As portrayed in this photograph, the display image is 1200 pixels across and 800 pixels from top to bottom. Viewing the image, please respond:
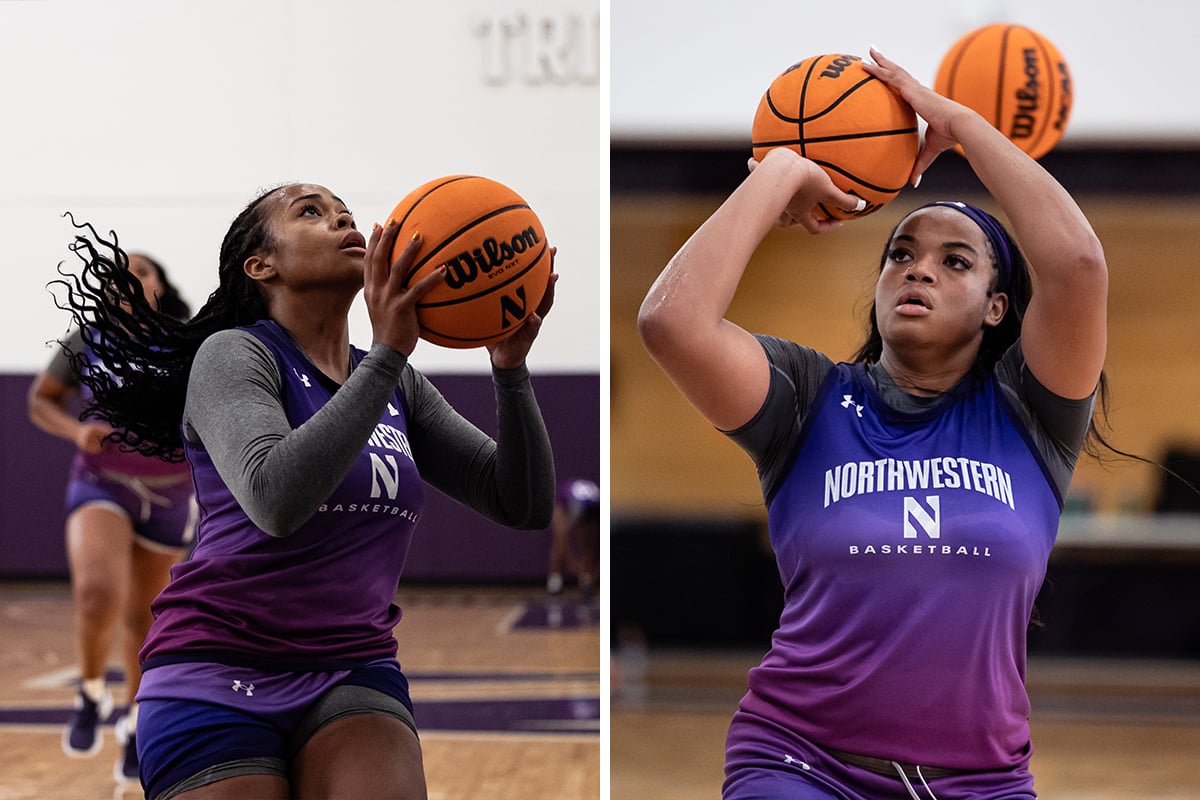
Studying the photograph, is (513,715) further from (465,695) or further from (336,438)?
(336,438)

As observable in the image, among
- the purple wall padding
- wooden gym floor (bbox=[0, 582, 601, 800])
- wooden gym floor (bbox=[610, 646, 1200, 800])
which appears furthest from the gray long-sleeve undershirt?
the purple wall padding

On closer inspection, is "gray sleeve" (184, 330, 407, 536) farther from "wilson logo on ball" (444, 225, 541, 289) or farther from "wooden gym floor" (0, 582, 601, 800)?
"wooden gym floor" (0, 582, 601, 800)

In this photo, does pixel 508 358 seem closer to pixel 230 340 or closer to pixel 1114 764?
pixel 230 340

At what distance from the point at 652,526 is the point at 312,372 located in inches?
223

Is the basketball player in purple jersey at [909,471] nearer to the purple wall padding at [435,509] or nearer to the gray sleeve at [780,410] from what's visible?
the gray sleeve at [780,410]

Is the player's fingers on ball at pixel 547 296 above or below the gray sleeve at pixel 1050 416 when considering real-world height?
above

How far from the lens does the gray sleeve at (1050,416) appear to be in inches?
75.6

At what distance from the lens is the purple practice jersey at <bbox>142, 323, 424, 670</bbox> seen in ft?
6.29

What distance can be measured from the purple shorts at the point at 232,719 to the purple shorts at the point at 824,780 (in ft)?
1.84

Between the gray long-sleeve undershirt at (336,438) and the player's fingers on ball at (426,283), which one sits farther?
the player's fingers on ball at (426,283)

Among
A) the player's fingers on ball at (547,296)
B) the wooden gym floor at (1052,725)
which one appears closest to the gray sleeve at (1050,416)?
the player's fingers on ball at (547,296)

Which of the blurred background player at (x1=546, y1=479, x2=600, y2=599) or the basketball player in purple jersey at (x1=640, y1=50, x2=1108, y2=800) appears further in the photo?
the blurred background player at (x1=546, y1=479, x2=600, y2=599)

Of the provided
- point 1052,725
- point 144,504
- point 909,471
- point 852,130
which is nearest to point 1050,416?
point 909,471

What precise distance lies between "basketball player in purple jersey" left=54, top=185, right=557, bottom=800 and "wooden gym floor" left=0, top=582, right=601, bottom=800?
2.29 meters
